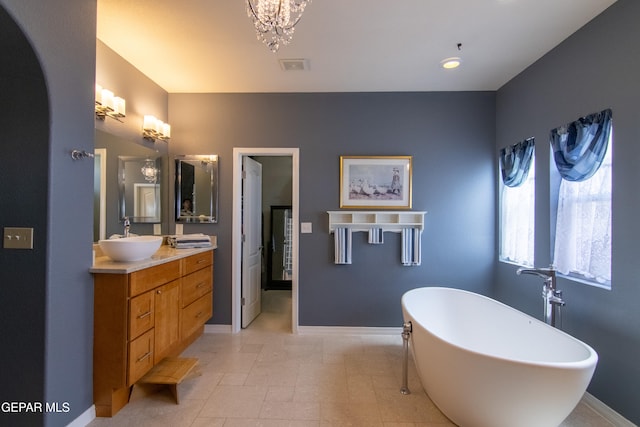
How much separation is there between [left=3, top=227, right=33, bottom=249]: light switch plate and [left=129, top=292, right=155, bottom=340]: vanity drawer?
611 millimetres

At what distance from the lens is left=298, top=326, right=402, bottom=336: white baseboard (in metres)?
3.07

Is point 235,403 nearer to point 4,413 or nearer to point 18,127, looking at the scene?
point 4,413

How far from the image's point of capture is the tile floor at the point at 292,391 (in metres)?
1.77

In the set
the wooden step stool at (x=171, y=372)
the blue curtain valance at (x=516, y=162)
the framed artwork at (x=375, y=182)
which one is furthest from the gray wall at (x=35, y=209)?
the blue curtain valance at (x=516, y=162)

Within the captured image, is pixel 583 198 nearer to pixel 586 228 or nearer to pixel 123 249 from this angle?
pixel 586 228

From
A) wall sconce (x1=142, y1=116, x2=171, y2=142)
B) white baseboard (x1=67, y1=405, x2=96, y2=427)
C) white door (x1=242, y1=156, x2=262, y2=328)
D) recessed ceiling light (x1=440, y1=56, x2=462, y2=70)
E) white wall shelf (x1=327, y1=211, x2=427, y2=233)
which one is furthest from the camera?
white door (x1=242, y1=156, x2=262, y2=328)

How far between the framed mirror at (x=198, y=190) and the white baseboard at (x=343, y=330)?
1.60 meters

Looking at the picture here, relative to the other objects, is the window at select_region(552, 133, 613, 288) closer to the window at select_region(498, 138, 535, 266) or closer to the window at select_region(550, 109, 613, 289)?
the window at select_region(550, 109, 613, 289)

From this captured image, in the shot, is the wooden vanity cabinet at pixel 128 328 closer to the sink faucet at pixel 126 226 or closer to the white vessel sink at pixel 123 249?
the white vessel sink at pixel 123 249

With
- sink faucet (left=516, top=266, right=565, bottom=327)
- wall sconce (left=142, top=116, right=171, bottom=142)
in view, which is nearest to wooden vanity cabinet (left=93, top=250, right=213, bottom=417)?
wall sconce (left=142, top=116, right=171, bottom=142)

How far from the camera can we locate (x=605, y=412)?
183 centimetres

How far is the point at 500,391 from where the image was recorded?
4.59ft

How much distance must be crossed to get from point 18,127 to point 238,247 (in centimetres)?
198

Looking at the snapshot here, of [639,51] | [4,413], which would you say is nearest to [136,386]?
[4,413]
